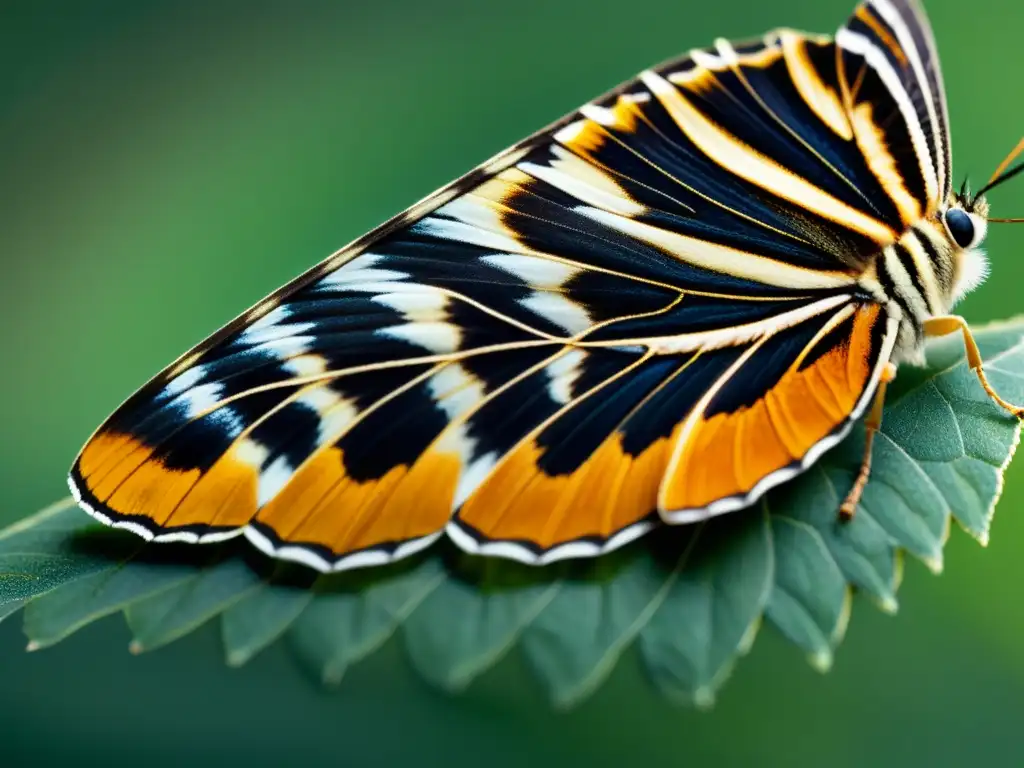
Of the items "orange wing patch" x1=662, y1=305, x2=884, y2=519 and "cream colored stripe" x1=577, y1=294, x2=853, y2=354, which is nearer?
"orange wing patch" x1=662, y1=305, x2=884, y2=519

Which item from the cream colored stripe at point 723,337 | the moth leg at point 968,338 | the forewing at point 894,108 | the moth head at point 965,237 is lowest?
the moth leg at point 968,338

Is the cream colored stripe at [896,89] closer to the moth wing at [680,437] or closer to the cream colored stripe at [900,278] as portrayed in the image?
the cream colored stripe at [900,278]

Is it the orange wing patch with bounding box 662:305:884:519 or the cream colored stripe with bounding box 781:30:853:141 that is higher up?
the cream colored stripe with bounding box 781:30:853:141

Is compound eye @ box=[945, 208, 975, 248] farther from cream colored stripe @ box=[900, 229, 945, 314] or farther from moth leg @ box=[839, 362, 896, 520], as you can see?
moth leg @ box=[839, 362, 896, 520]

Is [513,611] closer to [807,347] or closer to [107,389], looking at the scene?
[807,347]

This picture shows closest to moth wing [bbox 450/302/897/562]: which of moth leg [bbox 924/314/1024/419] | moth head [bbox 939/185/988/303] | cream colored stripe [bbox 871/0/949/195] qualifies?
moth leg [bbox 924/314/1024/419]

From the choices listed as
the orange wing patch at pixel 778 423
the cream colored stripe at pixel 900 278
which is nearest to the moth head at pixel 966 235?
the cream colored stripe at pixel 900 278

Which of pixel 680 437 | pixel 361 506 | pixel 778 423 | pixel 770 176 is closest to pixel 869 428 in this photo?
pixel 778 423
